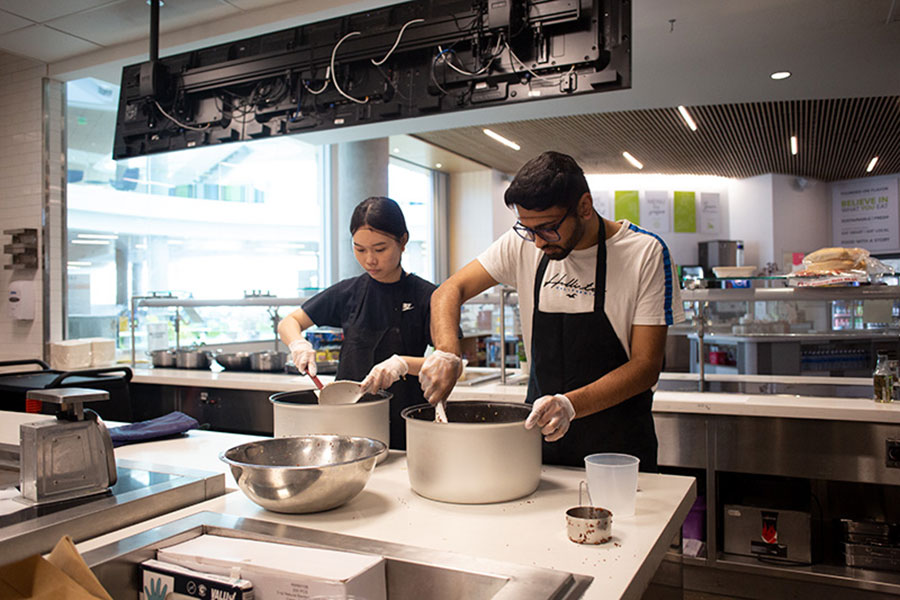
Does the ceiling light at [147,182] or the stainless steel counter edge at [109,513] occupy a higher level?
the ceiling light at [147,182]

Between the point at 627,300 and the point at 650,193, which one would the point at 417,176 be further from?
the point at 627,300

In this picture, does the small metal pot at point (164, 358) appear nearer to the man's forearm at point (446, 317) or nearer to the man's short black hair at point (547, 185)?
the man's forearm at point (446, 317)

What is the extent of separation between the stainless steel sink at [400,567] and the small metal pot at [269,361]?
115 inches

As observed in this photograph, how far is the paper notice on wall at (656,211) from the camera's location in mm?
10250

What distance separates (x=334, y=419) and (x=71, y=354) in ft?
12.6

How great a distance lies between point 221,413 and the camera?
149 inches

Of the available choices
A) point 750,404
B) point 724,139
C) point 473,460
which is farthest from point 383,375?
point 724,139

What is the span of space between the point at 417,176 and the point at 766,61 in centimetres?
631

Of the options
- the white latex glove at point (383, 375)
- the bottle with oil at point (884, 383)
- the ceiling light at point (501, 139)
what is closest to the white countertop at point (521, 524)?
the white latex glove at point (383, 375)

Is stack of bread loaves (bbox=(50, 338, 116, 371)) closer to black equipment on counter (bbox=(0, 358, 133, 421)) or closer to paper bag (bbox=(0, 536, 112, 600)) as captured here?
black equipment on counter (bbox=(0, 358, 133, 421))

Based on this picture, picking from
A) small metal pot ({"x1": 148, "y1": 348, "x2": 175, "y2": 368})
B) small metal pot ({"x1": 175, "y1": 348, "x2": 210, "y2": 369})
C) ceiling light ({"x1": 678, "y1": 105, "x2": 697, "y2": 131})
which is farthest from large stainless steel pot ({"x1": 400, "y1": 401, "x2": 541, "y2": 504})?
ceiling light ({"x1": 678, "y1": 105, "x2": 697, "y2": 131})

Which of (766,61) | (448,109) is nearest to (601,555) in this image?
(448,109)

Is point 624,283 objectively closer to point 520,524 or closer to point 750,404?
point 520,524

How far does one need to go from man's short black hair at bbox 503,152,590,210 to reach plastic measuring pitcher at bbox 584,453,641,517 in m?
0.66
